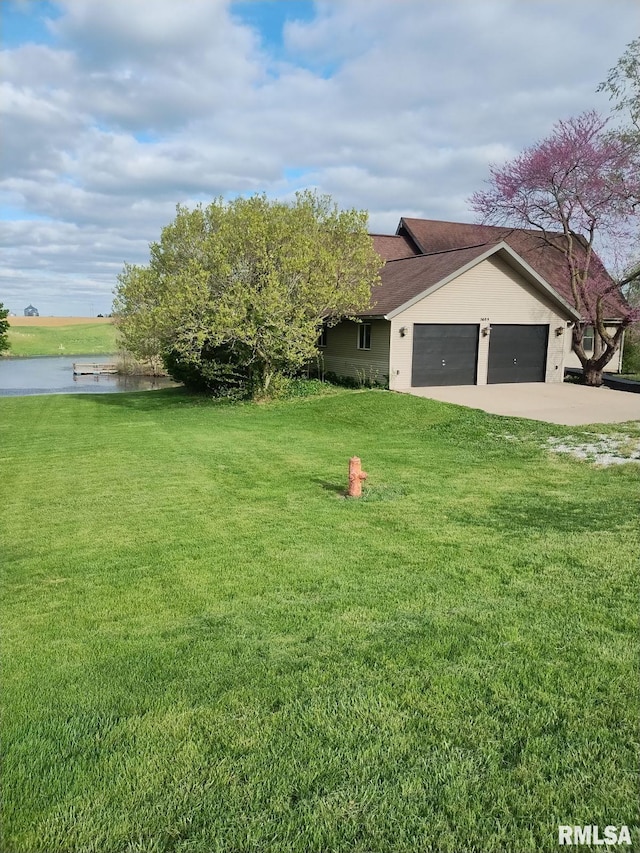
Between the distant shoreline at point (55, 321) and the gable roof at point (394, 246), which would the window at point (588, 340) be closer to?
the gable roof at point (394, 246)

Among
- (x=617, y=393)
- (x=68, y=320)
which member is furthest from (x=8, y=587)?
(x=68, y=320)

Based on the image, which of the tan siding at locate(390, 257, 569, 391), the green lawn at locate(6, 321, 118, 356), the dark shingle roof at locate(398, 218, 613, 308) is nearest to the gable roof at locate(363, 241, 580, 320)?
the tan siding at locate(390, 257, 569, 391)

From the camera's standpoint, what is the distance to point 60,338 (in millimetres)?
81625

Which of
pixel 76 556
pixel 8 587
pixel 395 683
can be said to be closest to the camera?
pixel 395 683

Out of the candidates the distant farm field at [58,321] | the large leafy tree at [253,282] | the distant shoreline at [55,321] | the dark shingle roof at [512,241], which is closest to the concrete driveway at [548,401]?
the large leafy tree at [253,282]

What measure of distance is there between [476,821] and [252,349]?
57.2 ft

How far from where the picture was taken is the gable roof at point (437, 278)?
63.4 feet

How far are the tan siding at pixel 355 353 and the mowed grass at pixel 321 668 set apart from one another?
1261 cm

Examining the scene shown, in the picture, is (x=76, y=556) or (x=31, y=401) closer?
(x=76, y=556)

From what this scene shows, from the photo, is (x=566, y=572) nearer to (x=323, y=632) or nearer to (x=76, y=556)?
(x=323, y=632)

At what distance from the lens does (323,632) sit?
12.1 ft

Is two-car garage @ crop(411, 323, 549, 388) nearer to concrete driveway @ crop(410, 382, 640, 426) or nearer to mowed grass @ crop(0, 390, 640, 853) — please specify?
concrete driveway @ crop(410, 382, 640, 426)

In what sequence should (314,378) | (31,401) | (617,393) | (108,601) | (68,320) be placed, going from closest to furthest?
(108,601)
(617,393)
(31,401)
(314,378)
(68,320)

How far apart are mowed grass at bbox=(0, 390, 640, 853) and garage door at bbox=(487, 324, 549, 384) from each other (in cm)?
1398
